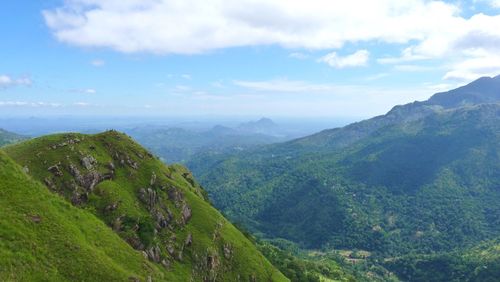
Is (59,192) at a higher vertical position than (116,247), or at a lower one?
higher

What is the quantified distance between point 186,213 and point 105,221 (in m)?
27.5

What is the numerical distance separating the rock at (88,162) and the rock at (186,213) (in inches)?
1122

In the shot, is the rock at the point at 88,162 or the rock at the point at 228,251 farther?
the rock at the point at 228,251

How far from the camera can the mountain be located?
67062 millimetres

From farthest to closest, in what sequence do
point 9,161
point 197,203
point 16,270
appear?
point 197,203
point 9,161
point 16,270

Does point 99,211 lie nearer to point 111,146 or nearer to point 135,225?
point 135,225

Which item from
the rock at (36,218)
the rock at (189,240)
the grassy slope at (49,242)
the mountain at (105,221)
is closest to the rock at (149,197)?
the mountain at (105,221)

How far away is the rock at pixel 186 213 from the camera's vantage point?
11962 centimetres

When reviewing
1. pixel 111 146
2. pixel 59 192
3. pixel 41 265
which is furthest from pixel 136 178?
pixel 41 265

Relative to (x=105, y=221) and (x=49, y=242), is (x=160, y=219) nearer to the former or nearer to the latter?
(x=105, y=221)

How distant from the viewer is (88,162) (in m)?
112

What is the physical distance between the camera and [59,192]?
10000 centimetres

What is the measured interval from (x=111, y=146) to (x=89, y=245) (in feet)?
176

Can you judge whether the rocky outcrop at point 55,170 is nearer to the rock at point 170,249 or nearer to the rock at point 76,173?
the rock at point 76,173
